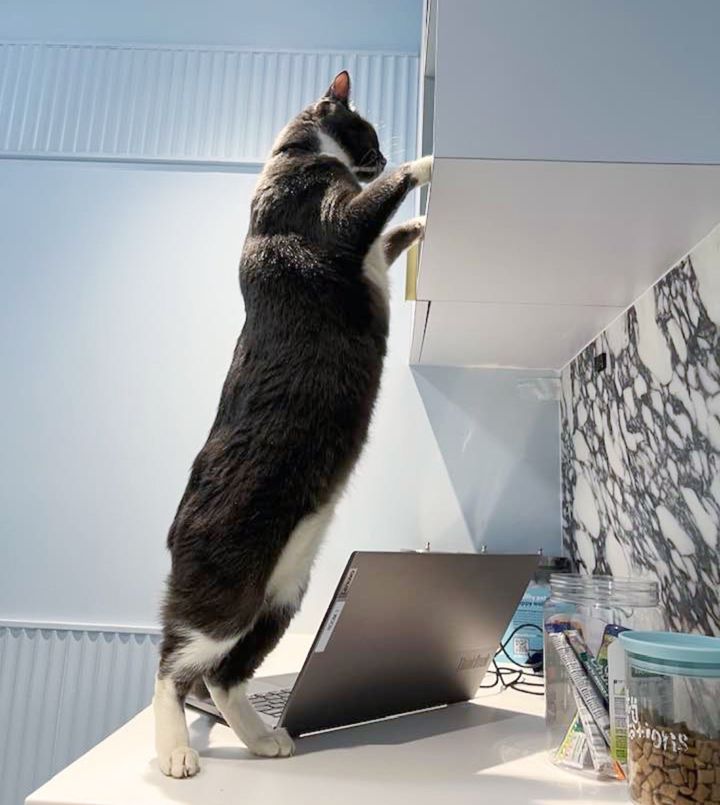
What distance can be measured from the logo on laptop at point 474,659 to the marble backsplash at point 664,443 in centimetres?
27

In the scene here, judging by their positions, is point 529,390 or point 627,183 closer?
point 627,183

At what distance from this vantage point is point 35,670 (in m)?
1.70

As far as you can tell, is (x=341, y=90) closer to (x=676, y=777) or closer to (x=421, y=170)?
(x=421, y=170)

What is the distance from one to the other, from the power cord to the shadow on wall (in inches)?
12.3

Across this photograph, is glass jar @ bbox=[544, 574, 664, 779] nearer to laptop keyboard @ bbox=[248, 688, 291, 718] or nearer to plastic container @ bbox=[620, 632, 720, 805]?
plastic container @ bbox=[620, 632, 720, 805]

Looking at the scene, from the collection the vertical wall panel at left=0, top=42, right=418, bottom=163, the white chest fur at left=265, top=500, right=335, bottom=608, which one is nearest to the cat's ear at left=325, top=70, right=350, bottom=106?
the vertical wall panel at left=0, top=42, right=418, bottom=163

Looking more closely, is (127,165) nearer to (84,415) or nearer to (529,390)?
(84,415)

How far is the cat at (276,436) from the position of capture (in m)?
0.78

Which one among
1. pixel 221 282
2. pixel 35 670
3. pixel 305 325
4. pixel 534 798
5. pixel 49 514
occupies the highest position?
pixel 221 282

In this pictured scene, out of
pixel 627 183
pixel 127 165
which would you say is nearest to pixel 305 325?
pixel 627 183

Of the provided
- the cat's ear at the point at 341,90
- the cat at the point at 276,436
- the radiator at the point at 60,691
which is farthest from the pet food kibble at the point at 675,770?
the radiator at the point at 60,691

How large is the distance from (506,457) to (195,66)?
1.48 meters

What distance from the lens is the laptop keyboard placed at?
36.7 inches

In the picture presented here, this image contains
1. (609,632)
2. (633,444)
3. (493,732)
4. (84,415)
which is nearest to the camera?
(609,632)
